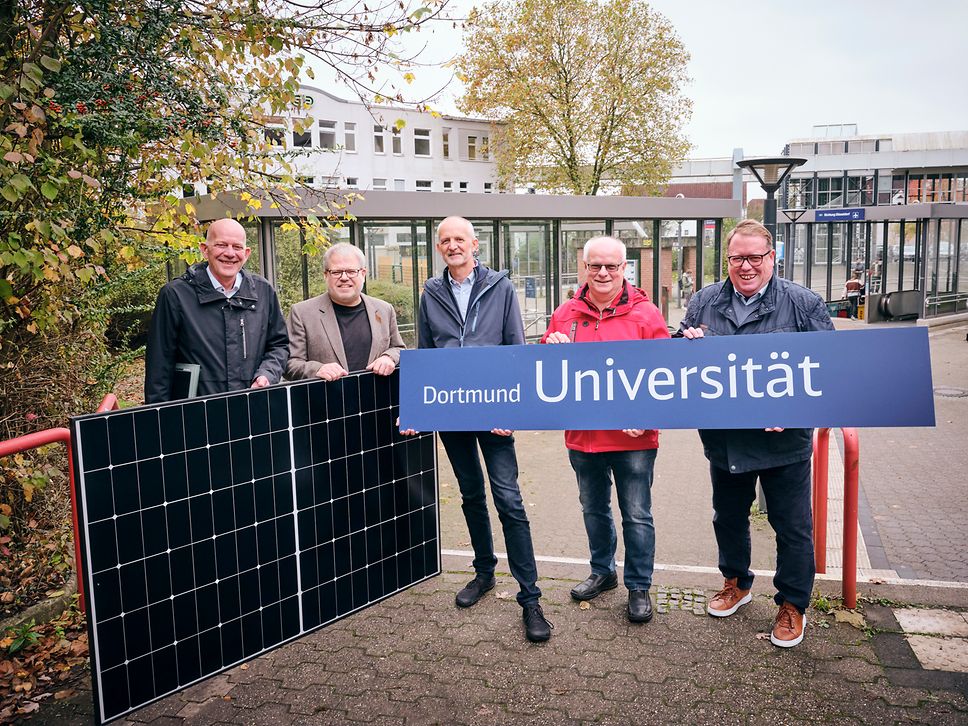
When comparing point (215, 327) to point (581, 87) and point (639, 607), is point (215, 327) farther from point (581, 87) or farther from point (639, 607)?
point (581, 87)

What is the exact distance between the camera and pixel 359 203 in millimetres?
14078

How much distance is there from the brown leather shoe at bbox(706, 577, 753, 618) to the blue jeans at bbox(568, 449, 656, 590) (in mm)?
357

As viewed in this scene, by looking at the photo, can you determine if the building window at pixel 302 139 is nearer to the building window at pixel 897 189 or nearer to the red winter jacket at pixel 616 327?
the red winter jacket at pixel 616 327

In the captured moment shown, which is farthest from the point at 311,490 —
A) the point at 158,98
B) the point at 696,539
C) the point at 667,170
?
the point at 667,170

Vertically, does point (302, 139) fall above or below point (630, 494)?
above

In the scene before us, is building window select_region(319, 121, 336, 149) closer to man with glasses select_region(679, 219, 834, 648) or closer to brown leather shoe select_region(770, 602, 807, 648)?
man with glasses select_region(679, 219, 834, 648)

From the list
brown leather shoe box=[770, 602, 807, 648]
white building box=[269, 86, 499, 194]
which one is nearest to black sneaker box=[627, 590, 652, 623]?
brown leather shoe box=[770, 602, 807, 648]

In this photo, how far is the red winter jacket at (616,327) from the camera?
161 inches

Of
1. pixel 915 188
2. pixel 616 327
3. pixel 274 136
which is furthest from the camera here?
pixel 915 188

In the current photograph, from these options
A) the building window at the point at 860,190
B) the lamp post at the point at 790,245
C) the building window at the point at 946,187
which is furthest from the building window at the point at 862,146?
Result: the lamp post at the point at 790,245

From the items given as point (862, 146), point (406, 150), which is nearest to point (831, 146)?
point (862, 146)

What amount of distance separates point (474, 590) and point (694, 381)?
5.76 ft

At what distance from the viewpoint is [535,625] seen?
4.06 meters

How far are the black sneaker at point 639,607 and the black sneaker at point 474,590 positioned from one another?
2.68 ft
